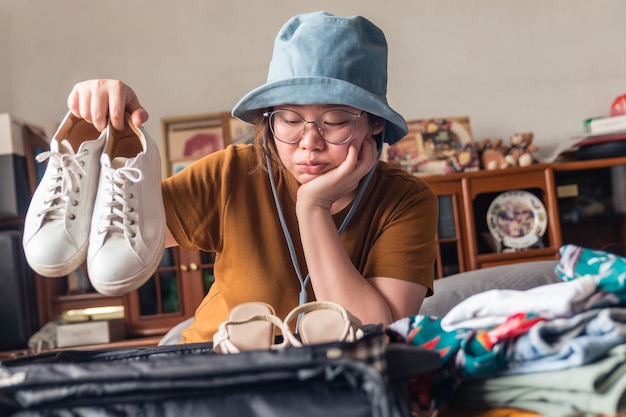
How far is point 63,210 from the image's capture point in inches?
26.3

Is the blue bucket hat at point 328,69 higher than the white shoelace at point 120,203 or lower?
higher

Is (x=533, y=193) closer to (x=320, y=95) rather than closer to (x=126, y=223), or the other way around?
(x=320, y=95)

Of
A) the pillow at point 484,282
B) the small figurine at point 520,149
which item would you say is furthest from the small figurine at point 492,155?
the pillow at point 484,282

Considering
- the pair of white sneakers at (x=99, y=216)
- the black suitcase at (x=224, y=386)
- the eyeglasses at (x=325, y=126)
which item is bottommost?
the black suitcase at (x=224, y=386)

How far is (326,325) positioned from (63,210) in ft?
1.08

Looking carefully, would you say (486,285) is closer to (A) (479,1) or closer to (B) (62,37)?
(A) (479,1)

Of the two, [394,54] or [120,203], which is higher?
[394,54]

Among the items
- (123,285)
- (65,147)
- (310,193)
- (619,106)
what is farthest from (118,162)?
(619,106)

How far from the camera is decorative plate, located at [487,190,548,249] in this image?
2387mm

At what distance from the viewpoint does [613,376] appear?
1.61 feet

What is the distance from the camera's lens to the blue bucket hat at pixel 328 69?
0.86 meters

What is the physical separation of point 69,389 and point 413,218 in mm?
649

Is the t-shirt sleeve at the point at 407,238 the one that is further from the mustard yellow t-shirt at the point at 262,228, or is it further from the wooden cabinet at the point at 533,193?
the wooden cabinet at the point at 533,193

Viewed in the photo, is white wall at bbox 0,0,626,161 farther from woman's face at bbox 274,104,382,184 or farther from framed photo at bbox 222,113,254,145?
woman's face at bbox 274,104,382,184
